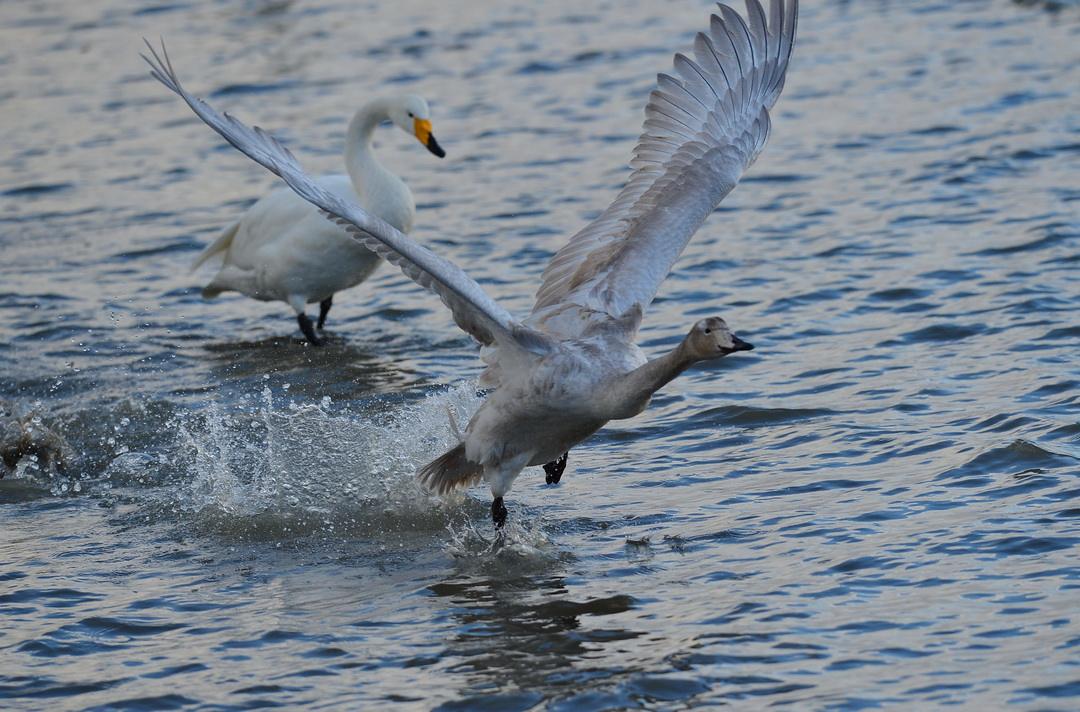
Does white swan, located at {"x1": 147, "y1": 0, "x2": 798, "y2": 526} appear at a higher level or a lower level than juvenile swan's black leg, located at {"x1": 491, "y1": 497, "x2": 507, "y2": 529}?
higher

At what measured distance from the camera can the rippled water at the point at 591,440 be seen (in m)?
5.74

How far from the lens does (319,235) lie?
9.66 m

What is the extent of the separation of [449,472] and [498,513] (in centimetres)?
47

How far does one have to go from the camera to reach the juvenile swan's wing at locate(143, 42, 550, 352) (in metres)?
6.25

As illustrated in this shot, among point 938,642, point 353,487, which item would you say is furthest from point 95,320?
point 938,642

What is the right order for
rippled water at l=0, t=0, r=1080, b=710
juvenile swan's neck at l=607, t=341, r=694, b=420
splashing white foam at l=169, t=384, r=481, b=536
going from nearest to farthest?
rippled water at l=0, t=0, r=1080, b=710 < juvenile swan's neck at l=607, t=341, r=694, b=420 < splashing white foam at l=169, t=384, r=481, b=536

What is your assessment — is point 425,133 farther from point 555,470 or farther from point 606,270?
point 555,470

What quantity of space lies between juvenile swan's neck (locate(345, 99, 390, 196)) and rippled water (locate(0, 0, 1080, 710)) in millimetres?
955

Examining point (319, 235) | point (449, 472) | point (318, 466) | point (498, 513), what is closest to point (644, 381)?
point (498, 513)

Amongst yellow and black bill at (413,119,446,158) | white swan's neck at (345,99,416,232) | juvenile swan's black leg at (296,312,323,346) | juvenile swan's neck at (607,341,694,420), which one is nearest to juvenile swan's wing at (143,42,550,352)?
juvenile swan's neck at (607,341,694,420)

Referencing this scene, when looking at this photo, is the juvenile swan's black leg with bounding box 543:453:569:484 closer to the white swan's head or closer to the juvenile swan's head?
the juvenile swan's head

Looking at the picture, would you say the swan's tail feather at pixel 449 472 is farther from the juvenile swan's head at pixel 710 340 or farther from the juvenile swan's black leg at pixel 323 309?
the juvenile swan's black leg at pixel 323 309

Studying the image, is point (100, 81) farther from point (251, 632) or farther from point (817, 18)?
point (251, 632)

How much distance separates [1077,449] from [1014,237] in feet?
10.6
